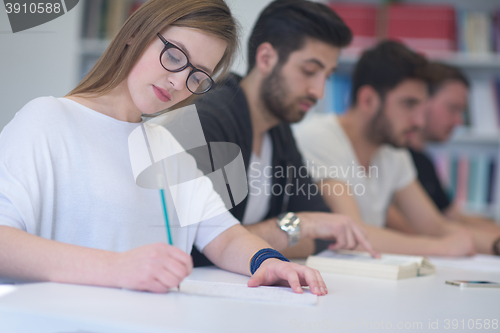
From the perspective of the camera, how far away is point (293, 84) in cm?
139

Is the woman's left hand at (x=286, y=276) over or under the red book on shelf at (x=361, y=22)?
under

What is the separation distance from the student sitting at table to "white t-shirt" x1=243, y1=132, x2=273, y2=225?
34cm

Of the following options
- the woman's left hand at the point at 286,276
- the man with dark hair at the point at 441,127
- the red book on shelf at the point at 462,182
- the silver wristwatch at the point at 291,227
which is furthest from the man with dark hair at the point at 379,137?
the woman's left hand at the point at 286,276

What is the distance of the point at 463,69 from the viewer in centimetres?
278

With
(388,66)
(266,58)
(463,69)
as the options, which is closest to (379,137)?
(388,66)

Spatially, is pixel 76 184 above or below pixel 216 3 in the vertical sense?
below

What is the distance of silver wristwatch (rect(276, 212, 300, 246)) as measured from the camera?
3.80 ft

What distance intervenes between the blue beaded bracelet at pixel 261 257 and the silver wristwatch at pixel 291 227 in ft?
1.00

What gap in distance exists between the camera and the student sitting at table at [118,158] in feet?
2.40

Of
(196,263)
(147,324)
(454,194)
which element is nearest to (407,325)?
(147,324)

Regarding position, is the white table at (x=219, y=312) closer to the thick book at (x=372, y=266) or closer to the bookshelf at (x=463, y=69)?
the thick book at (x=372, y=266)

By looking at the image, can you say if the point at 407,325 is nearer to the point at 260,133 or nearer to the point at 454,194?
the point at 260,133

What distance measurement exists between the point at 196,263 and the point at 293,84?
2.11 feet

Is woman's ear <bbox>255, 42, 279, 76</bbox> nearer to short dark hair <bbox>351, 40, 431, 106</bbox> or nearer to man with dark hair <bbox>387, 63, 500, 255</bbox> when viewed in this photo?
short dark hair <bbox>351, 40, 431, 106</bbox>
